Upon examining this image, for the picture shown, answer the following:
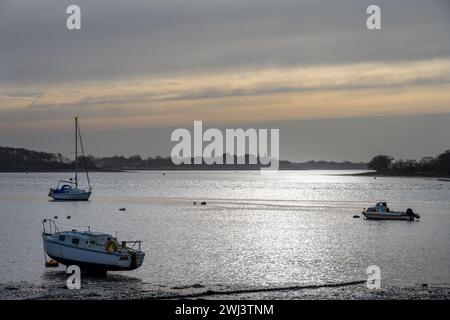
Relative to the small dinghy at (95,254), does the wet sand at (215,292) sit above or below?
below

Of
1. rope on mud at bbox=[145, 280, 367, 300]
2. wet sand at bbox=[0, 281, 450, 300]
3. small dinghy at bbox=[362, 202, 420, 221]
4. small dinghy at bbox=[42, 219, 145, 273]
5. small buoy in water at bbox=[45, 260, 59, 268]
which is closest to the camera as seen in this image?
wet sand at bbox=[0, 281, 450, 300]

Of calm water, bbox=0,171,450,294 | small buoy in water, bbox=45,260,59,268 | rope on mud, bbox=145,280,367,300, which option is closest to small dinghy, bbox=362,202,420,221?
calm water, bbox=0,171,450,294

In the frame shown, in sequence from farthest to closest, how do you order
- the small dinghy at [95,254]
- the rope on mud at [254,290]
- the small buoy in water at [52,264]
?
the small buoy in water at [52,264]
the small dinghy at [95,254]
the rope on mud at [254,290]

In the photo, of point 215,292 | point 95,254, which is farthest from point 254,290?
point 95,254

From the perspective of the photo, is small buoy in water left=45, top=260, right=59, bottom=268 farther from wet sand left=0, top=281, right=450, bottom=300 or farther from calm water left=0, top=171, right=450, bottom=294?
wet sand left=0, top=281, right=450, bottom=300

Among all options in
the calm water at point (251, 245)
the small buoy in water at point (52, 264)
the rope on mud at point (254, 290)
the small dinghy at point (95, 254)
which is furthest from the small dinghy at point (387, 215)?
the small buoy in water at point (52, 264)

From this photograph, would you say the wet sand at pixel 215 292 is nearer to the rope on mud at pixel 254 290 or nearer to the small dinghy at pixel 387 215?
the rope on mud at pixel 254 290

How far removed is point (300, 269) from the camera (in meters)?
49.4

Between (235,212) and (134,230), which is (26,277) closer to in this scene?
(134,230)

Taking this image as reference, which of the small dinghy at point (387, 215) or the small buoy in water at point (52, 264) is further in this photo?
the small dinghy at point (387, 215)
